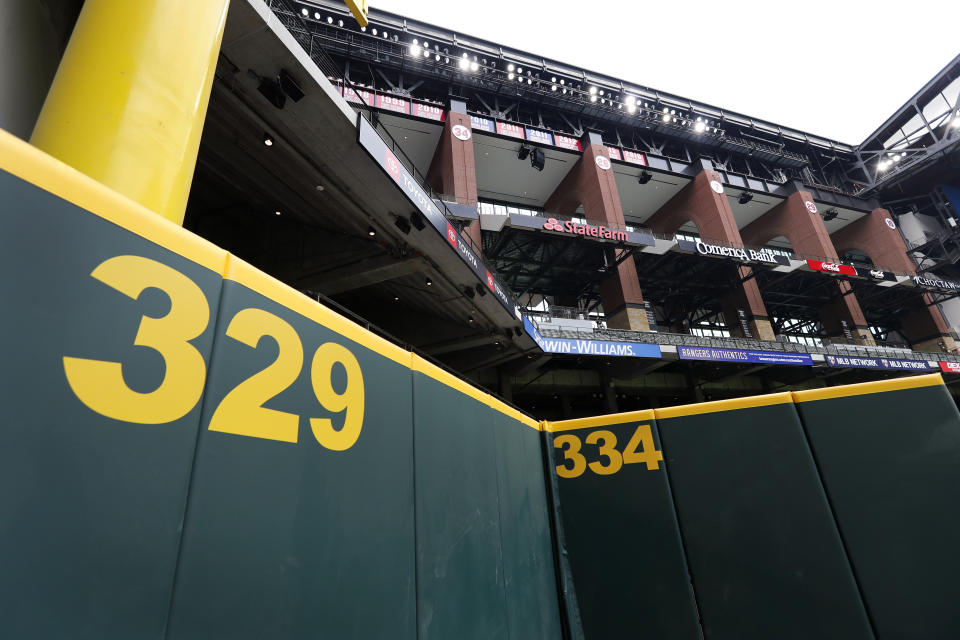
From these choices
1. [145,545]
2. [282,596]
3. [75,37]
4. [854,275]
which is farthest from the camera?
[854,275]

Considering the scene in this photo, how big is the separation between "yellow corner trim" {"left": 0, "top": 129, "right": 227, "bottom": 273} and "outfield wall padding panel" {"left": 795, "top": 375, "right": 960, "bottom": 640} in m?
5.39

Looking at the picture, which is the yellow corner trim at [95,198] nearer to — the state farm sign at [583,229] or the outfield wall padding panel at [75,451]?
the outfield wall padding panel at [75,451]

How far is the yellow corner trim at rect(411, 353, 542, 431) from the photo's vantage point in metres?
3.53

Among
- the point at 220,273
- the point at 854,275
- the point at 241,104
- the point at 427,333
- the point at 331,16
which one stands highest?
the point at 331,16

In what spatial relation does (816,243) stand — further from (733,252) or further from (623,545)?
(623,545)

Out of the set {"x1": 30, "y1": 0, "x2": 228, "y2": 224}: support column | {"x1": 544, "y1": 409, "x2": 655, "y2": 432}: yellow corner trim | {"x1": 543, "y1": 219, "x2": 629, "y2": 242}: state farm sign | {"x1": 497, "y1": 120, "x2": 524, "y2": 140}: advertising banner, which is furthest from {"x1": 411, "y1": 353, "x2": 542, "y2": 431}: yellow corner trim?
{"x1": 497, "y1": 120, "x2": 524, "y2": 140}: advertising banner

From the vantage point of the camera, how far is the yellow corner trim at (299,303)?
2094 mm

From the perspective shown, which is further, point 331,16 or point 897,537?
point 331,16

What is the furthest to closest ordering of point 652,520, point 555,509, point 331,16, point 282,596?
point 331,16, point 555,509, point 652,520, point 282,596

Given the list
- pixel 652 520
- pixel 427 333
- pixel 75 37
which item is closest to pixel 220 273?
pixel 75 37

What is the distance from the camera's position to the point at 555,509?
5797 mm

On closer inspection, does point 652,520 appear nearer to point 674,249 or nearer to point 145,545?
point 145,545

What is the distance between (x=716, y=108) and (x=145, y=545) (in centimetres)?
4699

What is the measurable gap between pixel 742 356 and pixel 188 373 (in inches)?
1108
